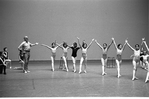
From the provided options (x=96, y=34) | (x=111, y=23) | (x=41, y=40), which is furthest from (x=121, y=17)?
(x=41, y=40)

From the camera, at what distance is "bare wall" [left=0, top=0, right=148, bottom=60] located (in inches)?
624

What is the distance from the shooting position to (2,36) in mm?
15711

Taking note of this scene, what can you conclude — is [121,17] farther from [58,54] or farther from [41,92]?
[41,92]

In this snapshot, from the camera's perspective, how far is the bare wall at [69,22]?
52.0 feet

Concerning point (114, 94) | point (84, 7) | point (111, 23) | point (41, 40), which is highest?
point (84, 7)

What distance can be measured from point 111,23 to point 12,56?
871 centimetres

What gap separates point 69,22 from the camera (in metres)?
16.4

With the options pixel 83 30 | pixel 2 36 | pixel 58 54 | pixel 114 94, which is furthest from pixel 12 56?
pixel 114 94

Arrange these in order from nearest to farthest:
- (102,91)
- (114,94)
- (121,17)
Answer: (114,94) → (102,91) → (121,17)

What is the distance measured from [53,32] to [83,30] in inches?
99.8

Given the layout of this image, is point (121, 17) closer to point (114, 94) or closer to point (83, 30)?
point (83, 30)

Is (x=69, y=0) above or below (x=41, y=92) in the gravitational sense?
above

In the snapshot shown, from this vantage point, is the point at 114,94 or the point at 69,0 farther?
the point at 69,0

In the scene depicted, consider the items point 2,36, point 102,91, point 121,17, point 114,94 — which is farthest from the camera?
point 121,17
